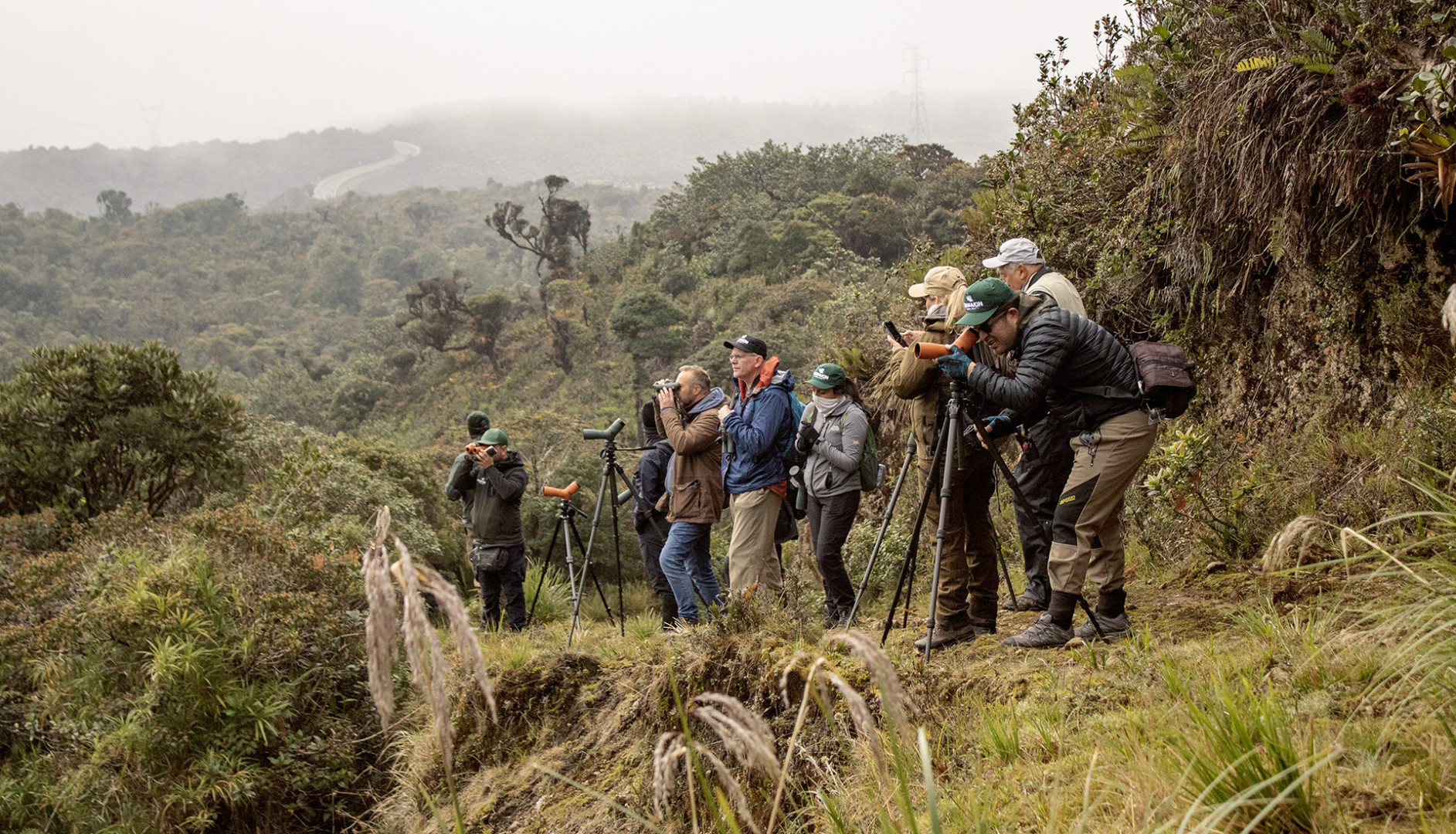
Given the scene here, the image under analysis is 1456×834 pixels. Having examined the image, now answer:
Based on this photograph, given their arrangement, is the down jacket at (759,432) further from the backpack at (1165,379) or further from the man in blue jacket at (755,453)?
the backpack at (1165,379)

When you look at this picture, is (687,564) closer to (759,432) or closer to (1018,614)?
(759,432)

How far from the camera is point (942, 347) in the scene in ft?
11.4

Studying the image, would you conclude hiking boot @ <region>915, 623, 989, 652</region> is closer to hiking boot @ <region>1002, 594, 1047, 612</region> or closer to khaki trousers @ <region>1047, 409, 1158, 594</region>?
khaki trousers @ <region>1047, 409, 1158, 594</region>

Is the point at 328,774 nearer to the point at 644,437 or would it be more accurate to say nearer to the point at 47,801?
the point at 47,801

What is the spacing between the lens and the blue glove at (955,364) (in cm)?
346

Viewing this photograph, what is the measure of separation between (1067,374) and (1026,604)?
1876 millimetres

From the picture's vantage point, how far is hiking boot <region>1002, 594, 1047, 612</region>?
478cm

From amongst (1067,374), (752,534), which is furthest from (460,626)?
(752,534)

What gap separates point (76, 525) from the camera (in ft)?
25.3

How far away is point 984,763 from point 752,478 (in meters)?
2.68

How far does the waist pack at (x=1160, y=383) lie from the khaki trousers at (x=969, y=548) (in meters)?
0.68

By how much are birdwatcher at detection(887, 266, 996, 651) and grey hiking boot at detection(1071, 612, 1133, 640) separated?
1.67ft

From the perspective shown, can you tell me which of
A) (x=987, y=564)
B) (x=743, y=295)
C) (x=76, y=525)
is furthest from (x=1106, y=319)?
(x=743, y=295)

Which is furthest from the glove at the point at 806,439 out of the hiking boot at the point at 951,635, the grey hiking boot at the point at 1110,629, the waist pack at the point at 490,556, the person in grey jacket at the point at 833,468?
the waist pack at the point at 490,556
